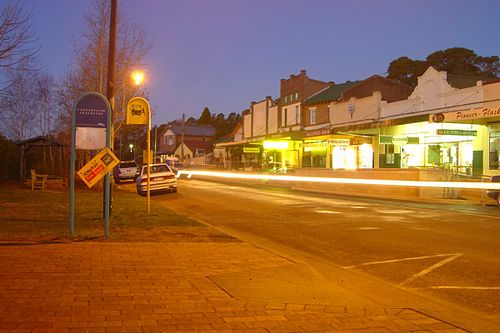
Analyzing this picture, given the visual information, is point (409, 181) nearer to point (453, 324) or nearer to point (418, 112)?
point (418, 112)

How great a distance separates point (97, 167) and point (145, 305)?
518 cm

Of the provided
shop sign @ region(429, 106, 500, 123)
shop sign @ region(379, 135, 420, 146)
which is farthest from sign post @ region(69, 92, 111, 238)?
shop sign @ region(379, 135, 420, 146)

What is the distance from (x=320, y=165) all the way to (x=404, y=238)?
3668cm

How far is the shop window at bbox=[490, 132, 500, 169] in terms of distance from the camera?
2936cm

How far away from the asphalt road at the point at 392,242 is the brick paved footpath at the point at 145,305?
4.85 ft

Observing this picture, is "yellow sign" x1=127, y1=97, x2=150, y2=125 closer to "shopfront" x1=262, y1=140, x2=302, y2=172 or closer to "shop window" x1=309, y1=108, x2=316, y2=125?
"shopfront" x1=262, y1=140, x2=302, y2=172

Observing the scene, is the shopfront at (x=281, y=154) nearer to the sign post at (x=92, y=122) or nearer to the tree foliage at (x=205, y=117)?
the sign post at (x=92, y=122)

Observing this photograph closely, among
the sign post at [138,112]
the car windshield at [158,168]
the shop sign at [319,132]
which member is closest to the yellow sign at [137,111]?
the sign post at [138,112]

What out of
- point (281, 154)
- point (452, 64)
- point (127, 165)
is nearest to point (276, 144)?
point (281, 154)

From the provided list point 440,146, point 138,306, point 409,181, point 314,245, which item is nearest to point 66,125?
point 409,181

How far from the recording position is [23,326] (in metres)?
4.97

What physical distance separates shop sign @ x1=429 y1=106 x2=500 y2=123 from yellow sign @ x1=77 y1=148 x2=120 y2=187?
67.1 ft

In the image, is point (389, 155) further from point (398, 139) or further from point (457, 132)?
point (457, 132)

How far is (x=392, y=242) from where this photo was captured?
11.5 meters
